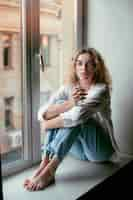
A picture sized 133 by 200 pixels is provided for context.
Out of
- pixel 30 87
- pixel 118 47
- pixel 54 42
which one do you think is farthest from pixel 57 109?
pixel 118 47

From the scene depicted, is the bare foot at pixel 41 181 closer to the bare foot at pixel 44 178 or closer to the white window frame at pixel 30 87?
the bare foot at pixel 44 178

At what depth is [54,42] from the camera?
2492 mm

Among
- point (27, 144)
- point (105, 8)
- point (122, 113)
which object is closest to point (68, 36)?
point (105, 8)

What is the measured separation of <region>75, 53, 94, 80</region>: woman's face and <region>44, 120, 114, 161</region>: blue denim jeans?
312mm

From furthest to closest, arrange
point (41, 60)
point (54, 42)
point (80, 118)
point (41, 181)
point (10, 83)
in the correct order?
1. point (54, 42)
2. point (41, 60)
3. point (10, 83)
4. point (80, 118)
5. point (41, 181)

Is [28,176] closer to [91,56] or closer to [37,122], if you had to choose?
[37,122]

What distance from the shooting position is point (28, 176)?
6.92ft

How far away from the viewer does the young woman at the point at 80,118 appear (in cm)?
203

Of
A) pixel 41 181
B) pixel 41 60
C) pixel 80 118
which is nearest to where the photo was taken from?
pixel 41 181

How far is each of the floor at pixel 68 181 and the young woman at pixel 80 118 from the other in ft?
0.17

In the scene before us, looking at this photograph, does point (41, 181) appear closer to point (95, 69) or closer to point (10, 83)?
point (10, 83)

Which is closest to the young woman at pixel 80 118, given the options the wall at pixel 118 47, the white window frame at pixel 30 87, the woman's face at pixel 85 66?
the woman's face at pixel 85 66

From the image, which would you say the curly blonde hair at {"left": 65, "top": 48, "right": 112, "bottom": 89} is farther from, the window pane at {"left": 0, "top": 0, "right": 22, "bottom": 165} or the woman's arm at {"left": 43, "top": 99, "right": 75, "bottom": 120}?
the window pane at {"left": 0, "top": 0, "right": 22, "bottom": 165}

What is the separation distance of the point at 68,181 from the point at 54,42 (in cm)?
104
